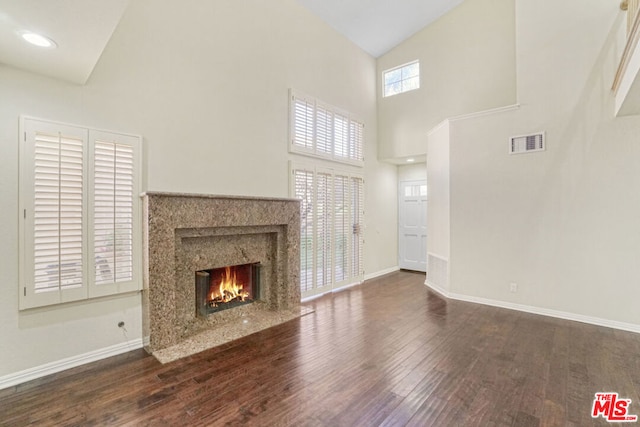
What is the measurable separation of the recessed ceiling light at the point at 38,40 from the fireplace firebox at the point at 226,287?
259 centimetres

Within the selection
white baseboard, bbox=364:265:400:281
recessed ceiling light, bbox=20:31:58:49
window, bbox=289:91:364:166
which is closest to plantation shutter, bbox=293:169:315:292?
window, bbox=289:91:364:166

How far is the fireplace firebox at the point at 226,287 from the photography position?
3.73 m

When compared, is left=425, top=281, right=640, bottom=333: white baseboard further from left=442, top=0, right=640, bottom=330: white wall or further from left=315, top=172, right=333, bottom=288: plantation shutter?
left=315, top=172, right=333, bottom=288: plantation shutter

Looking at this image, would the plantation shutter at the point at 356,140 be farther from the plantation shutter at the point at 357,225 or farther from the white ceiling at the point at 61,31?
the white ceiling at the point at 61,31

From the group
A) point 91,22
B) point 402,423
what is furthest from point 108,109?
point 402,423

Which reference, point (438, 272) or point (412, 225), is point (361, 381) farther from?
point (412, 225)

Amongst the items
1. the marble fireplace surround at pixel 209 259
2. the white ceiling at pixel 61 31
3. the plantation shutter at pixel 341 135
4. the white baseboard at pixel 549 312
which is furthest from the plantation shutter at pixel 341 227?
the white ceiling at pixel 61 31

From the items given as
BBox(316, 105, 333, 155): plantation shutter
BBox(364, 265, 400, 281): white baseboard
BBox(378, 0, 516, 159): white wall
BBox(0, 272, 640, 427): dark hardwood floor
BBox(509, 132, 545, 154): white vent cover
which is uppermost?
BBox(378, 0, 516, 159): white wall

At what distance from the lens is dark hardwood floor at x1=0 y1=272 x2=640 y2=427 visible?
84.7 inches

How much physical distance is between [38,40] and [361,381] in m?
3.77

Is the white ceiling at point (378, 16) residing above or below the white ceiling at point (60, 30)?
above

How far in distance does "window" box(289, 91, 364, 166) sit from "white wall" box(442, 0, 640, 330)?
6.77 ft

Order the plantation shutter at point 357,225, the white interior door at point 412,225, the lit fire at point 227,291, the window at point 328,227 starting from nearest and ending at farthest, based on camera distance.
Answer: the lit fire at point 227,291, the window at point 328,227, the plantation shutter at point 357,225, the white interior door at point 412,225

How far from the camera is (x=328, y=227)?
18.1 ft
